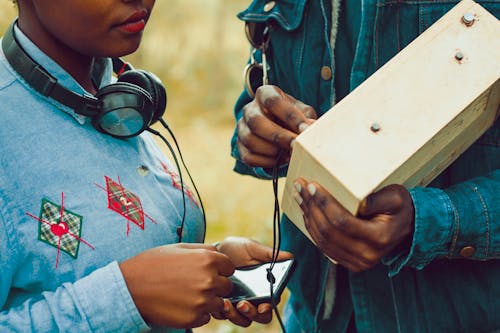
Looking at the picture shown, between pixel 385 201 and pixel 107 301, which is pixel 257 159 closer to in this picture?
pixel 385 201

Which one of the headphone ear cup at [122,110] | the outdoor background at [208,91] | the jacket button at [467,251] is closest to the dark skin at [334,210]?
the jacket button at [467,251]

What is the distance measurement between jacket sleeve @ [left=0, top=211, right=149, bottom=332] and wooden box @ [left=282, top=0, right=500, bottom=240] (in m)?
0.48

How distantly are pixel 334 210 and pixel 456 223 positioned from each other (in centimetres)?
36

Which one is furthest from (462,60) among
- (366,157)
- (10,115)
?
(10,115)

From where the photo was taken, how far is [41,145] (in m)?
1.52

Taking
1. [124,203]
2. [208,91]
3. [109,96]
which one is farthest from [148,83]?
[208,91]

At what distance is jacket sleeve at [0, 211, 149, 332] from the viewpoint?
1436 mm

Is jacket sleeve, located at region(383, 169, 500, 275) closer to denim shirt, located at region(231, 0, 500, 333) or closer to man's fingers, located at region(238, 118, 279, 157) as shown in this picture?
denim shirt, located at region(231, 0, 500, 333)

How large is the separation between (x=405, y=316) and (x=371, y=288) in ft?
0.39

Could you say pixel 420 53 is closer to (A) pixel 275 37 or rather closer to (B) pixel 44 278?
(A) pixel 275 37

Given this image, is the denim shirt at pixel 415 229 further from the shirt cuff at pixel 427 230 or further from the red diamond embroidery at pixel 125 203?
the red diamond embroidery at pixel 125 203

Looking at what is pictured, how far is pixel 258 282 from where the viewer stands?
1763 mm

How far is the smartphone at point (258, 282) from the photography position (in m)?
1.71

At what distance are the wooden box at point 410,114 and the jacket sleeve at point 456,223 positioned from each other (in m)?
0.08
